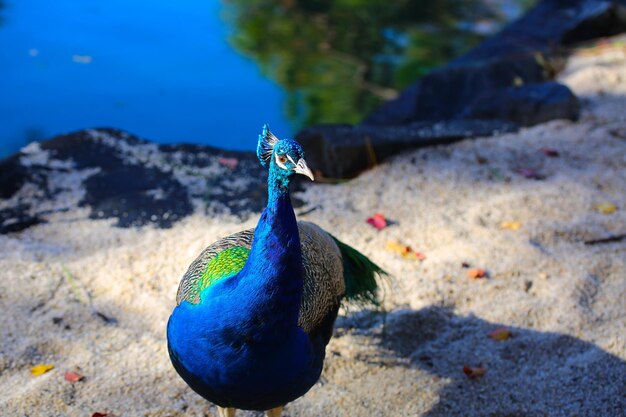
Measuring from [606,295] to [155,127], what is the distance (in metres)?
4.14

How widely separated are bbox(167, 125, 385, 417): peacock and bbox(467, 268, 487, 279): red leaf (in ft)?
4.25

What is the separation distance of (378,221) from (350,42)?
14.7 ft

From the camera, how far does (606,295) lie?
3.41 m

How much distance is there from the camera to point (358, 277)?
3125mm

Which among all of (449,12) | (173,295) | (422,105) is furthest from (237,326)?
(449,12)

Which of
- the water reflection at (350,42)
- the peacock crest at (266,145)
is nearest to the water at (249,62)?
the water reflection at (350,42)

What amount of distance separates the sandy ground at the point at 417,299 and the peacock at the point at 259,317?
0.54 m

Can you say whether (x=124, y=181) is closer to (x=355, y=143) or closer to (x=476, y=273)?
(x=355, y=143)

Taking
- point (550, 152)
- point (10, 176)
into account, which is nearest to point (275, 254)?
point (10, 176)

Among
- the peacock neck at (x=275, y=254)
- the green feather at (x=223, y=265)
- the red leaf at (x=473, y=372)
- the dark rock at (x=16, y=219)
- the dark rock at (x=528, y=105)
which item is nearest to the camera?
the peacock neck at (x=275, y=254)

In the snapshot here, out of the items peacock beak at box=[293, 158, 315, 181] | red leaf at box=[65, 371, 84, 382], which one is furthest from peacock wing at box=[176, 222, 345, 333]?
red leaf at box=[65, 371, 84, 382]

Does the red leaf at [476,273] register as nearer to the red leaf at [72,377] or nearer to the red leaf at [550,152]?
the red leaf at [550,152]

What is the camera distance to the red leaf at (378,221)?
392 centimetres

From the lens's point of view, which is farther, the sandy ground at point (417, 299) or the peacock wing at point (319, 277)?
the sandy ground at point (417, 299)
